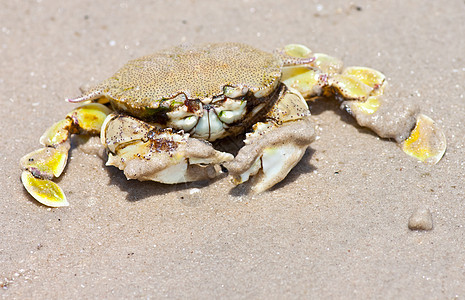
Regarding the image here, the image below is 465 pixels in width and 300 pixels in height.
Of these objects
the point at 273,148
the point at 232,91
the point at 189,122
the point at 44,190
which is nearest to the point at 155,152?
the point at 189,122

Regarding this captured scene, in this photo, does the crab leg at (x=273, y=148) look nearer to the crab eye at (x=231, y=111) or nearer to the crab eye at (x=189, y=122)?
the crab eye at (x=231, y=111)

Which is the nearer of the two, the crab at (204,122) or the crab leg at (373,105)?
the crab at (204,122)

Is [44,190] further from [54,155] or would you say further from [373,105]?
[373,105]

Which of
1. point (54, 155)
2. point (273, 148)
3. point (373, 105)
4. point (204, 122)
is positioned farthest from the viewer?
point (373, 105)

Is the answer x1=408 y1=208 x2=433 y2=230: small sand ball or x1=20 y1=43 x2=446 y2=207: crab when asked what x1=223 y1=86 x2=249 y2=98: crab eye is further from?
x1=408 y1=208 x2=433 y2=230: small sand ball

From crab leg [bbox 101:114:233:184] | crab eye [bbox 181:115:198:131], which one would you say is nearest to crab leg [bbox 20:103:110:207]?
crab leg [bbox 101:114:233:184]

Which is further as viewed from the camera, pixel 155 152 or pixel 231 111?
pixel 231 111

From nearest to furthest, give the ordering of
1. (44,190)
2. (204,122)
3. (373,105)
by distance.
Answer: (204,122) < (44,190) < (373,105)

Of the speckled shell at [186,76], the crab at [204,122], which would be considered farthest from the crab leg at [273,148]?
the speckled shell at [186,76]
